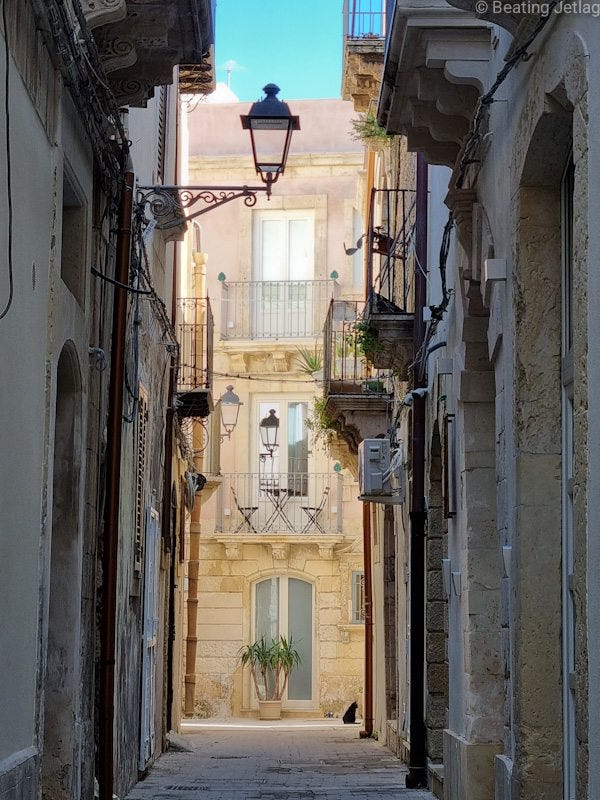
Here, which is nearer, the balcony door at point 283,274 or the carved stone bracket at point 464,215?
the carved stone bracket at point 464,215

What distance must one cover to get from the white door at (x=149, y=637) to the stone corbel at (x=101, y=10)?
6290mm

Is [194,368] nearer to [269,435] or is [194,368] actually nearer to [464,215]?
[269,435]

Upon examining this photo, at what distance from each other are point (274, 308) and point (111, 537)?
67.6 ft

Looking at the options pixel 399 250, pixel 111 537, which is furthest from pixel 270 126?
pixel 399 250

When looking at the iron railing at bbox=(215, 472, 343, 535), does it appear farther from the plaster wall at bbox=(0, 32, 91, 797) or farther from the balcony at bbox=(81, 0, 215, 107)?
the plaster wall at bbox=(0, 32, 91, 797)

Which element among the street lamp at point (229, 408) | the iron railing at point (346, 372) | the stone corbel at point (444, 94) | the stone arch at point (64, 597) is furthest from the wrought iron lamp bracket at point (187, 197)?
the street lamp at point (229, 408)

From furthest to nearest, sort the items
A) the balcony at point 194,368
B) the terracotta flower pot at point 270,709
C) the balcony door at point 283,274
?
the balcony door at point 283,274 < the terracotta flower pot at point 270,709 < the balcony at point 194,368

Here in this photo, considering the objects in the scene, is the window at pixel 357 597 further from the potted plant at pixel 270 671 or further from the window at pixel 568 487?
the window at pixel 568 487

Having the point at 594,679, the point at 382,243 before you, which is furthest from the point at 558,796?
the point at 382,243

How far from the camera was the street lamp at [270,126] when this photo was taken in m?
11.7

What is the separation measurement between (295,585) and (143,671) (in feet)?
50.1

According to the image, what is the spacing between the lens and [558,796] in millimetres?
7609

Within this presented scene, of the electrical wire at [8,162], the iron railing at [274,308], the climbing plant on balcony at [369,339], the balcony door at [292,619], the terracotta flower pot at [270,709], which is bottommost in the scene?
the terracotta flower pot at [270,709]

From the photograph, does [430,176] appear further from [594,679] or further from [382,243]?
[594,679]
